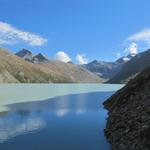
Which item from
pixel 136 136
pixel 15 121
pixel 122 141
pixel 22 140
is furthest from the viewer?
pixel 15 121

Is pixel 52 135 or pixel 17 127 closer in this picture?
pixel 52 135

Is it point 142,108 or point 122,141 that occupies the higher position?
point 142,108

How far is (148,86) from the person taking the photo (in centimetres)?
4891

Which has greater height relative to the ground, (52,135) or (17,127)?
(17,127)

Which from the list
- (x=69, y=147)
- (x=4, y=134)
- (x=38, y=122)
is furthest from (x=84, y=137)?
(x=38, y=122)

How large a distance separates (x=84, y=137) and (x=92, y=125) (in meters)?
11.0

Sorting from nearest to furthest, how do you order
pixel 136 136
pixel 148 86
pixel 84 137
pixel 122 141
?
pixel 136 136, pixel 122 141, pixel 84 137, pixel 148 86

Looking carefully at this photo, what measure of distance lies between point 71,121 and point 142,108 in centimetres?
1837

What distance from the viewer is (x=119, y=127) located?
127ft

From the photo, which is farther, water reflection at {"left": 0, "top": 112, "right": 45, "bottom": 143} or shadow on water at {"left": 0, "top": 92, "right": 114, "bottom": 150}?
water reflection at {"left": 0, "top": 112, "right": 45, "bottom": 143}

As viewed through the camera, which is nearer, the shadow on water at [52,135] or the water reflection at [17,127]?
the shadow on water at [52,135]

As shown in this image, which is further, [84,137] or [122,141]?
[84,137]

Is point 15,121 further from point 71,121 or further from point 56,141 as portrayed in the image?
point 56,141

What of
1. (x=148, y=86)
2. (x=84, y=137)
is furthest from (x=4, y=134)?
(x=148, y=86)
